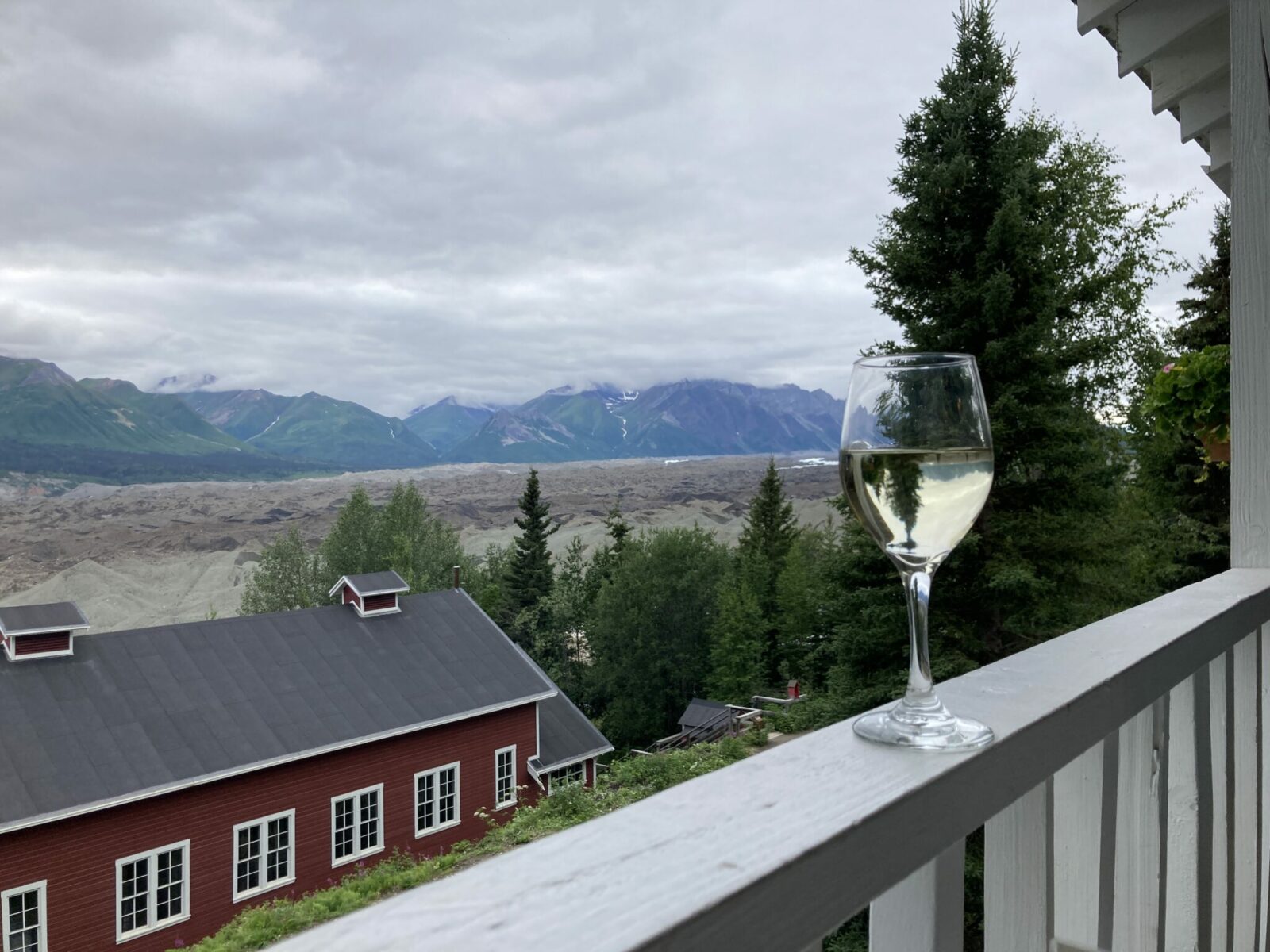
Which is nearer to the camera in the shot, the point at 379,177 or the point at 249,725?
the point at 249,725

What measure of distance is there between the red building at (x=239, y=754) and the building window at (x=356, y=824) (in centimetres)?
2

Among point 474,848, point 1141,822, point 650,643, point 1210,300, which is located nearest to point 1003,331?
point 1210,300

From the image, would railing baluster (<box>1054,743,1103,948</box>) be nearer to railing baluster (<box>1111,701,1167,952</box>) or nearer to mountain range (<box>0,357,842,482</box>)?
railing baluster (<box>1111,701,1167,952</box>)

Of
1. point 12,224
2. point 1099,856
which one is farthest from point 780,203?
point 1099,856

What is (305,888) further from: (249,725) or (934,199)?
(934,199)

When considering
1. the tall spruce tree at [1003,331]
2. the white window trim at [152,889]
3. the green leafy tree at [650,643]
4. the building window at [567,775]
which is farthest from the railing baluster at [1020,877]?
the green leafy tree at [650,643]

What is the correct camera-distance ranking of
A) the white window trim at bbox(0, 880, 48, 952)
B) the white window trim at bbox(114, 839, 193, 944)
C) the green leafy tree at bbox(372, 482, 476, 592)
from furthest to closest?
the green leafy tree at bbox(372, 482, 476, 592)
the white window trim at bbox(114, 839, 193, 944)
the white window trim at bbox(0, 880, 48, 952)

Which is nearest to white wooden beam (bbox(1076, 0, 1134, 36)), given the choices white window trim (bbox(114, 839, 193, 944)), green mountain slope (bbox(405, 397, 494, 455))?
white window trim (bbox(114, 839, 193, 944))

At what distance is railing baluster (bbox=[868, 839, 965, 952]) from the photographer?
30 cm

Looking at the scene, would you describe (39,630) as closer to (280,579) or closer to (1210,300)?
(280,579)

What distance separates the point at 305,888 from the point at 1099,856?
11.1m

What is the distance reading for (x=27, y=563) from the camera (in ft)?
35.2

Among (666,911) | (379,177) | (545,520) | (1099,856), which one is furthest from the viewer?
(545,520)

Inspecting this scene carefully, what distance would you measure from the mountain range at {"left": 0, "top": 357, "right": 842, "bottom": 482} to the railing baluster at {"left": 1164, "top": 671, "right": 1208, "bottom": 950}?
1.32 feet
